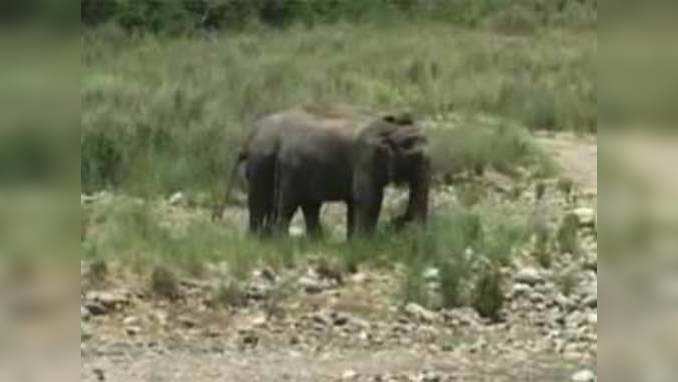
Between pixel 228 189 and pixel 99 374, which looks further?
pixel 228 189

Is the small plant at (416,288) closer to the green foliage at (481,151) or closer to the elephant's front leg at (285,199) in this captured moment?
the elephant's front leg at (285,199)

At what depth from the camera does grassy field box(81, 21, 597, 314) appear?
3127 mm

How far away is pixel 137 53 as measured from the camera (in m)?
3.90

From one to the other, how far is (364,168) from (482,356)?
30.9 inches

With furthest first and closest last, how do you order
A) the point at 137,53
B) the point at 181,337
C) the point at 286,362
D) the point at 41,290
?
the point at 137,53, the point at 181,337, the point at 286,362, the point at 41,290

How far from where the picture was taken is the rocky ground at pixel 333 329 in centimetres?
248

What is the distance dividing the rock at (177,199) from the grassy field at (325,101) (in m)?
0.02

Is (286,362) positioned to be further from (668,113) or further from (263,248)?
(668,113)

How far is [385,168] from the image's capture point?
3.30m

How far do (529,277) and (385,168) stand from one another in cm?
50

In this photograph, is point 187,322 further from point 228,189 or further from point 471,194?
point 471,194

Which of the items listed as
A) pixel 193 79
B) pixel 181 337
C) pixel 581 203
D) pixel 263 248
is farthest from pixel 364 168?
pixel 193 79

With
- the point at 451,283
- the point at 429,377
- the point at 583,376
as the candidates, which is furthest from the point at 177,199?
the point at 583,376

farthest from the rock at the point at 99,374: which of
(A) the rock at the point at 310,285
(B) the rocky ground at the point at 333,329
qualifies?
(A) the rock at the point at 310,285
